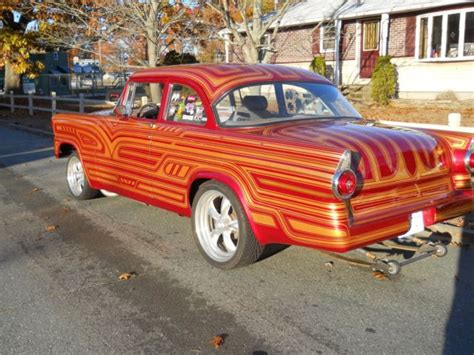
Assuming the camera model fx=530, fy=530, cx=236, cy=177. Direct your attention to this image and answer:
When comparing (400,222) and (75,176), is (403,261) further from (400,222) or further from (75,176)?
(75,176)

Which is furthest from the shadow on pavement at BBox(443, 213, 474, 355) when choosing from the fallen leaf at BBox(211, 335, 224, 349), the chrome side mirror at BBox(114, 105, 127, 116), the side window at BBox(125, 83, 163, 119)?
the chrome side mirror at BBox(114, 105, 127, 116)

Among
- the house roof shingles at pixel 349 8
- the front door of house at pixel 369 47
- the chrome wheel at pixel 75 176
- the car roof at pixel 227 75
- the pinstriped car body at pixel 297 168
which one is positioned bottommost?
the chrome wheel at pixel 75 176

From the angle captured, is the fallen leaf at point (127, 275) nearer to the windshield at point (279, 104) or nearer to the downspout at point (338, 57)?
the windshield at point (279, 104)

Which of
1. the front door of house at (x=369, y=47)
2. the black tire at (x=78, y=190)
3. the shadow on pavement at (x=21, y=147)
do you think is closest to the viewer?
the black tire at (x=78, y=190)

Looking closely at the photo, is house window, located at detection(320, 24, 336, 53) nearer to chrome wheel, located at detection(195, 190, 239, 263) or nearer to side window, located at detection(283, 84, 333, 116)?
side window, located at detection(283, 84, 333, 116)

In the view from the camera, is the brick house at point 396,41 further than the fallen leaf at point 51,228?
Yes

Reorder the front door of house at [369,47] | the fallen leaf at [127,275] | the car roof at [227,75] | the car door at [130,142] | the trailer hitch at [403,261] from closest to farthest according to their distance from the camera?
the trailer hitch at [403,261], the fallen leaf at [127,275], the car roof at [227,75], the car door at [130,142], the front door of house at [369,47]

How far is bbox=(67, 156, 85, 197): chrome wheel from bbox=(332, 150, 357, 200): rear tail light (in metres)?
4.64

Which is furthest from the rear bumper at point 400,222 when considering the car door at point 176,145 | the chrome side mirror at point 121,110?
the chrome side mirror at point 121,110

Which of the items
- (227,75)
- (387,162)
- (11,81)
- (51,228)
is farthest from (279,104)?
(11,81)

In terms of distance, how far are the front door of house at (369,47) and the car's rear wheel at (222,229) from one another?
1824 centimetres

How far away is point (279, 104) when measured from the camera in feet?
17.1

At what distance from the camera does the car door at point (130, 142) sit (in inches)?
221

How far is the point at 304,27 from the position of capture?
923 inches
